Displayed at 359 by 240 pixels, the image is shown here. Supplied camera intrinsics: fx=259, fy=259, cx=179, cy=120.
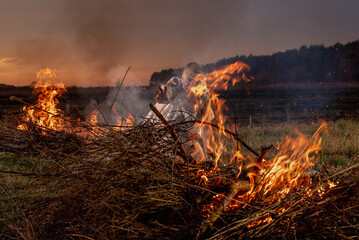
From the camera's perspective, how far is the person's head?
4.13m

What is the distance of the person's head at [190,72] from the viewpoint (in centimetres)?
413

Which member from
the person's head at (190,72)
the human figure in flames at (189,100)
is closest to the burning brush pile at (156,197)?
the human figure in flames at (189,100)

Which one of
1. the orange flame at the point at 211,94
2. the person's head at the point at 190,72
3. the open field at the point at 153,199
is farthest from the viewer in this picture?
the person's head at the point at 190,72

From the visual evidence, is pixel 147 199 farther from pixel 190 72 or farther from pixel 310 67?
pixel 310 67

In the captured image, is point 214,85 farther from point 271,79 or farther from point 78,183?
point 271,79

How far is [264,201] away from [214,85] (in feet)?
6.84

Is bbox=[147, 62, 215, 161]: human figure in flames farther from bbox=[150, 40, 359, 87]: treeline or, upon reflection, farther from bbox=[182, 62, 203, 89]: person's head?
bbox=[150, 40, 359, 87]: treeline

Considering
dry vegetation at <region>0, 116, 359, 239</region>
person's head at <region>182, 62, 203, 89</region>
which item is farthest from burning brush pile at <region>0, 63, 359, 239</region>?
person's head at <region>182, 62, 203, 89</region>

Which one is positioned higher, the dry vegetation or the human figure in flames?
the human figure in flames

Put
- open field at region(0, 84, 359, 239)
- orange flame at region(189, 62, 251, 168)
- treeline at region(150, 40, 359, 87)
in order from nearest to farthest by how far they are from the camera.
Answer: open field at region(0, 84, 359, 239), orange flame at region(189, 62, 251, 168), treeline at region(150, 40, 359, 87)

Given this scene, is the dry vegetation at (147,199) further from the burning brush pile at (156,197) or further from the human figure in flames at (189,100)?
the human figure in flames at (189,100)

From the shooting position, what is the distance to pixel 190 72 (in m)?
Answer: 4.17

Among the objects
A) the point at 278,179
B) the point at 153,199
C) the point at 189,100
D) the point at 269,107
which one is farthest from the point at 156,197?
the point at 269,107

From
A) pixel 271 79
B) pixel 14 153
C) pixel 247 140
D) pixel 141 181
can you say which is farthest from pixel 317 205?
pixel 271 79
